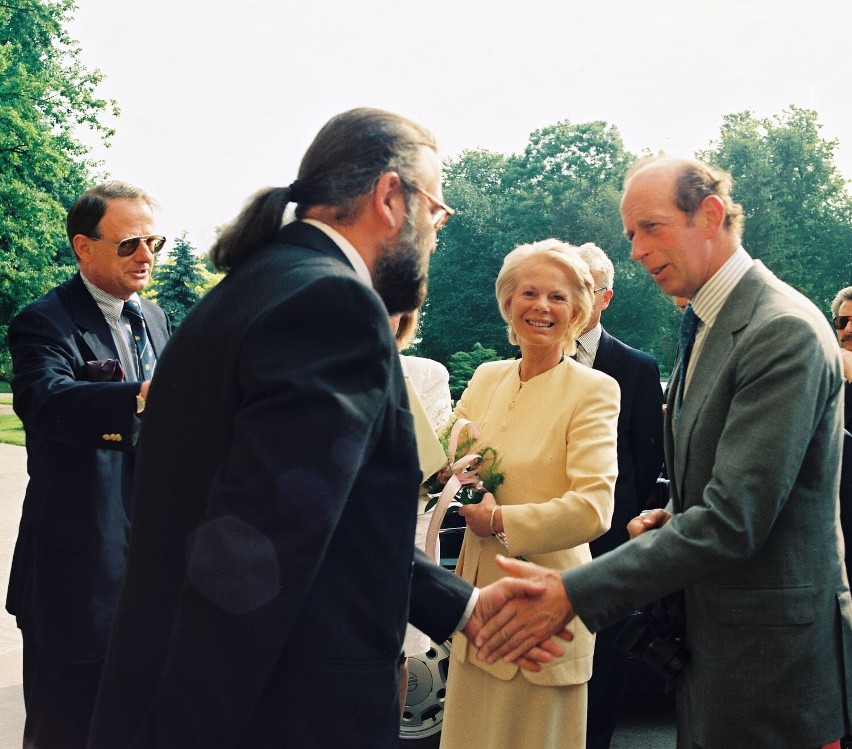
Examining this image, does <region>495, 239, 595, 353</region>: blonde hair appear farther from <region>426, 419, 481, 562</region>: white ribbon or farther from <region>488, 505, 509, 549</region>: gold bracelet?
<region>488, 505, 509, 549</region>: gold bracelet

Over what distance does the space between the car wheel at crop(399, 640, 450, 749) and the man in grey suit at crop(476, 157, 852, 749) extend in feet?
6.47

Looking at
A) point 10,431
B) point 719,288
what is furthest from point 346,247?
point 10,431

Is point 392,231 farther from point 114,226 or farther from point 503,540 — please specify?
point 114,226

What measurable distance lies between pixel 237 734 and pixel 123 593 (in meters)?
0.41

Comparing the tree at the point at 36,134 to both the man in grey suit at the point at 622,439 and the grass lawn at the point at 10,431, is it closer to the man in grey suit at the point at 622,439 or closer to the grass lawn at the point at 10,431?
the grass lawn at the point at 10,431

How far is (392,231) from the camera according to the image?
6.57 ft

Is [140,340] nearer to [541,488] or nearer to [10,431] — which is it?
[541,488]

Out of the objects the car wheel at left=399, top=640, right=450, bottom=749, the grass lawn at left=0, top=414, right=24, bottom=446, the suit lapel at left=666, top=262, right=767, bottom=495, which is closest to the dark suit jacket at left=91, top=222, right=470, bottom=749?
the suit lapel at left=666, top=262, right=767, bottom=495

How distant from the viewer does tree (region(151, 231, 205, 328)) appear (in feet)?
111

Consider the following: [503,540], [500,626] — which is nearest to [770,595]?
[500,626]

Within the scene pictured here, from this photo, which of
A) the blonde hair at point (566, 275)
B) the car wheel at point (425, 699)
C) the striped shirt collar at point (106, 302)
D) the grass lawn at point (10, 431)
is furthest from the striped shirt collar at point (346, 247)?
the grass lawn at point (10, 431)

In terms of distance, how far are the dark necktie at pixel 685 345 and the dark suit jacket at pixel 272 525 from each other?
4.09 feet

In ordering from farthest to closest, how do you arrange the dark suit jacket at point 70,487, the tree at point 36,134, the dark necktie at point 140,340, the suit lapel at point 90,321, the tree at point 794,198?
the tree at point 794,198, the tree at point 36,134, the dark necktie at point 140,340, the suit lapel at point 90,321, the dark suit jacket at point 70,487

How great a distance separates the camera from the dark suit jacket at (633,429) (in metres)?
4.48
